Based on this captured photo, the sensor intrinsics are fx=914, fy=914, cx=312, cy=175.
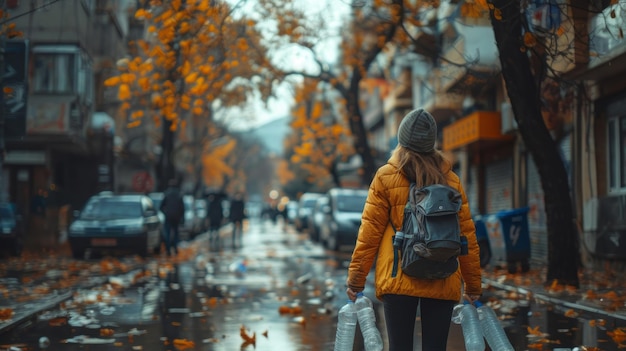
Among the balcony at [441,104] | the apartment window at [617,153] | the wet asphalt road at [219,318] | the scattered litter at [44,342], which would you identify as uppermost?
the balcony at [441,104]

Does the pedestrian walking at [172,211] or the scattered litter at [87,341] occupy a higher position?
the pedestrian walking at [172,211]

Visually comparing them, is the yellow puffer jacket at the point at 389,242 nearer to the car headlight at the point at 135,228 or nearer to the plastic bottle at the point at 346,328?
the plastic bottle at the point at 346,328

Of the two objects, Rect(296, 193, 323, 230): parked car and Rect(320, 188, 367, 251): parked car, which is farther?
Rect(296, 193, 323, 230): parked car

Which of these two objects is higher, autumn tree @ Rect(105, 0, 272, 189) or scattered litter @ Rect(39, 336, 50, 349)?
autumn tree @ Rect(105, 0, 272, 189)

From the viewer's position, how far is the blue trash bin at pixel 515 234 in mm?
16578

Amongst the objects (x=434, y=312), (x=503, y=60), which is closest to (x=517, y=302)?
(x=503, y=60)

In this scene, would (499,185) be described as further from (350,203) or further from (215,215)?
(215,215)

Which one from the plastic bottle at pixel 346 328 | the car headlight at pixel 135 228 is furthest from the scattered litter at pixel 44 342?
the car headlight at pixel 135 228

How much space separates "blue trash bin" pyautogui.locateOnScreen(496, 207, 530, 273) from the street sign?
850cm

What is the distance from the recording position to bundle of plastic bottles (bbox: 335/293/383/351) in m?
4.77

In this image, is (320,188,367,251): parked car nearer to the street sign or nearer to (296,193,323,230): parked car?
the street sign

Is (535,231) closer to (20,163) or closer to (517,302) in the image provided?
(517,302)

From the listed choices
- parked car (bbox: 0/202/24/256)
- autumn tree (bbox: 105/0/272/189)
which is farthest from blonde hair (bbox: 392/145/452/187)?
parked car (bbox: 0/202/24/256)

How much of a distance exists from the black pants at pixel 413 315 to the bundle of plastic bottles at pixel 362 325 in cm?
15
